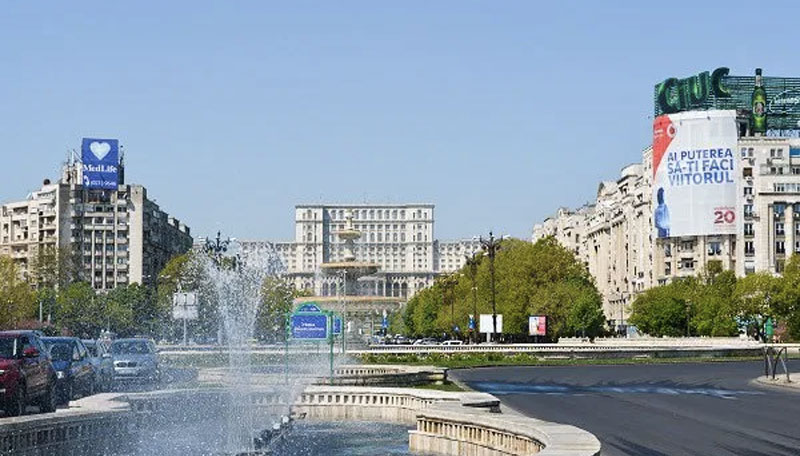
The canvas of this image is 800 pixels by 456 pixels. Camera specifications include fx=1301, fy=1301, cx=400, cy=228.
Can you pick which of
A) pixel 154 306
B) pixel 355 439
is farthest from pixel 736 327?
pixel 355 439

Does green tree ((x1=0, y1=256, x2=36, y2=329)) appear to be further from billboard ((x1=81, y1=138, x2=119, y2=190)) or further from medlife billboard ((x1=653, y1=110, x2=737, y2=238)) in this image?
medlife billboard ((x1=653, y1=110, x2=737, y2=238))

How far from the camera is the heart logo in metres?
177

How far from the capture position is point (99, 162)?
17812 centimetres

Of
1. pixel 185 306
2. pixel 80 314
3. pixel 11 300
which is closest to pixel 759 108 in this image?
pixel 80 314

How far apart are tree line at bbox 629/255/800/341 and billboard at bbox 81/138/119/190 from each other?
250ft

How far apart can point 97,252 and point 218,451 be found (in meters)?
173

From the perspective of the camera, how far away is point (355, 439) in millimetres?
26172

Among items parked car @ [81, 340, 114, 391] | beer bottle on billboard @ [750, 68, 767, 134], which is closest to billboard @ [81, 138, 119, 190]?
beer bottle on billboard @ [750, 68, 767, 134]

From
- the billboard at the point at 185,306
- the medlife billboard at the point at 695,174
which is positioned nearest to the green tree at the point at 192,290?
the billboard at the point at 185,306

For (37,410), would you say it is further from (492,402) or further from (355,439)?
(492,402)

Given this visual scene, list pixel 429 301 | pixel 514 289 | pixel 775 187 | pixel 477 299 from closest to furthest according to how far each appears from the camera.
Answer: pixel 514 289, pixel 477 299, pixel 775 187, pixel 429 301

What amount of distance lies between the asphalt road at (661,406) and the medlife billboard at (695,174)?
95141 mm

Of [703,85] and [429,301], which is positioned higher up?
[703,85]

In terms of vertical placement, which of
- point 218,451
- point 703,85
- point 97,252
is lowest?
point 218,451
